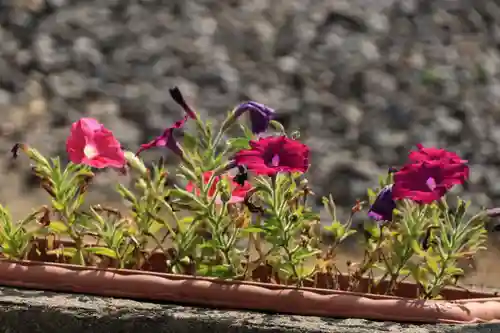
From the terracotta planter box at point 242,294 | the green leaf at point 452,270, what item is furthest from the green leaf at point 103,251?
the green leaf at point 452,270

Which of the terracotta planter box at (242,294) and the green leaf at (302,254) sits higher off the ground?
the green leaf at (302,254)

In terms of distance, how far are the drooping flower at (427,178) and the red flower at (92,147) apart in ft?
1.69

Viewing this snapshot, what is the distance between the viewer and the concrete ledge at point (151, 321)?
1.50m

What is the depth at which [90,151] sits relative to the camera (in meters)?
1.67

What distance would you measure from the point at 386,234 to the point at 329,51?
344 cm

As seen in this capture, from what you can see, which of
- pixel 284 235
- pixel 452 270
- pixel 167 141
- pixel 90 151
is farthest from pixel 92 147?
pixel 452 270

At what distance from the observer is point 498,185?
4.29 meters

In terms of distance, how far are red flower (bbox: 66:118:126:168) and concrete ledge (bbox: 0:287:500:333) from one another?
0.85 ft

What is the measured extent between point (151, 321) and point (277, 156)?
350 millimetres

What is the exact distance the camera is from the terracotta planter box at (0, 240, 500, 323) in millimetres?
1538

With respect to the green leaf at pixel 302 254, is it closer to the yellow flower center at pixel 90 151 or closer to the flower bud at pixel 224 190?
the flower bud at pixel 224 190

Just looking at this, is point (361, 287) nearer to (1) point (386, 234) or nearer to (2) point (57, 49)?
(1) point (386, 234)

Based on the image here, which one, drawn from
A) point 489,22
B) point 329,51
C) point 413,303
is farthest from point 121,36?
point 413,303

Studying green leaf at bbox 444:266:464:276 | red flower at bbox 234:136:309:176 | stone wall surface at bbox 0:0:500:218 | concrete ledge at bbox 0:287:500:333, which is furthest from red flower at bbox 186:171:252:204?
stone wall surface at bbox 0:0:500:218
